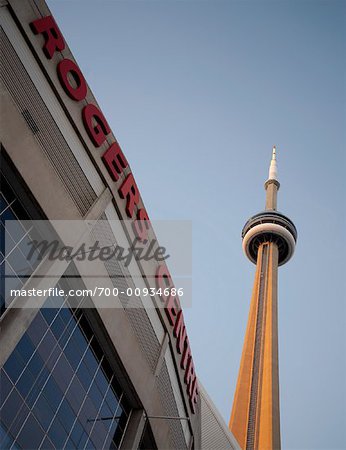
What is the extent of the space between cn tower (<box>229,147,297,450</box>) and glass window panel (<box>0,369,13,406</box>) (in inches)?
1785

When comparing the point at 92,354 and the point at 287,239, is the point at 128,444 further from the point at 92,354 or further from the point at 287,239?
the point at 287,239

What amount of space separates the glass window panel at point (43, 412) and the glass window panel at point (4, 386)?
1651mm

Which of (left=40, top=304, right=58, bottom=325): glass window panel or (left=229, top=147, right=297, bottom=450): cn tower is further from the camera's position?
(left=229, top=147, right=297, bottom=450): cn tower

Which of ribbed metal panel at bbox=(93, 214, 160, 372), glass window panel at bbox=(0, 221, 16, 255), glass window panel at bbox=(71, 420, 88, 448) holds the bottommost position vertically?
glass window panel at bbox=(71, 420, 88, 448)

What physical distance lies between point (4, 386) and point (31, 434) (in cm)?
220

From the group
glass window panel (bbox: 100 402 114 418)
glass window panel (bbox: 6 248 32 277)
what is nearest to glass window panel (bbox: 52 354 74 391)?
glass window panel (bbox: 100 402 114 418)

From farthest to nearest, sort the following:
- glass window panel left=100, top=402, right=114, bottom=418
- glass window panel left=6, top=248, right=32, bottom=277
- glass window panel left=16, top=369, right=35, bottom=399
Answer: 1. glass window panel left=100, top=402, right=114, bottom=418
2. glass window panel left=6, top=248, right=32, bottom=277
3. glass window panel left=16, top=369, right=35, bottom=399

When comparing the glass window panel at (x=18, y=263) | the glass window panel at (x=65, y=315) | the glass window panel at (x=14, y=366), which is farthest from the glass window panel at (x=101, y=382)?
the glass window panel at (x=18, y=263)

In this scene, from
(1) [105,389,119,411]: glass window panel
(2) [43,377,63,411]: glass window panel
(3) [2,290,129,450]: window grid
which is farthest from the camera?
(1) [105,389,119,411]: glass window panel

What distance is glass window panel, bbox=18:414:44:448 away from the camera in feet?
57.2

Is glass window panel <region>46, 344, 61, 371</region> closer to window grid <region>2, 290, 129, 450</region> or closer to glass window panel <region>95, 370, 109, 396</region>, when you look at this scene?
window grid <region>2, 290, 129, 450</region>

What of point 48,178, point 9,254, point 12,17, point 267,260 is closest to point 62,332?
point 9,254

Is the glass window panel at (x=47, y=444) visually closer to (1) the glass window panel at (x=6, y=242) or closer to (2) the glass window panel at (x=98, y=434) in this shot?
(2) the glass window panel at (x=98, y=434)

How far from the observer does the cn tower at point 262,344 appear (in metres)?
58.7
